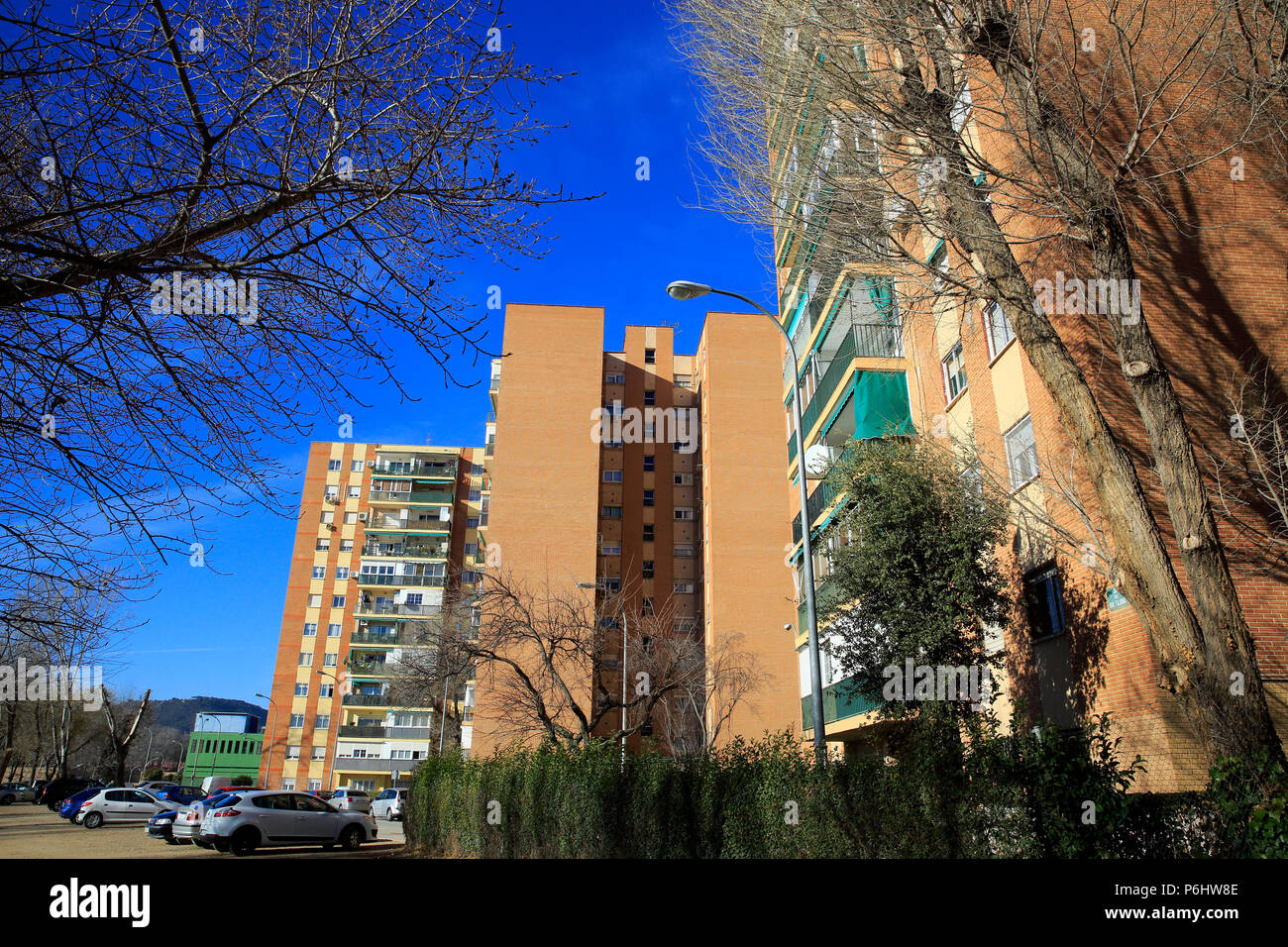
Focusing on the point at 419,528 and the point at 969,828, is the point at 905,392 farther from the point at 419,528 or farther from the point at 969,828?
the point at 419,528

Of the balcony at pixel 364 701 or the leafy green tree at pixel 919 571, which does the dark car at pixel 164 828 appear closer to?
the leafy green tree at pixel 919 571

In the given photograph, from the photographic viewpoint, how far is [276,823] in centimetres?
1900

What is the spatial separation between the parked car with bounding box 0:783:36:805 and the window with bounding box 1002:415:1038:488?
204 ft

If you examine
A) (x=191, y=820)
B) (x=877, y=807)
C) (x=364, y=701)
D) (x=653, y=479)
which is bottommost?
(x=191, y=820)

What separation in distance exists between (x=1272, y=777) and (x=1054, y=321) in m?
8.47

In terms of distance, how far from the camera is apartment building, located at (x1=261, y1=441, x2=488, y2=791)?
206ft

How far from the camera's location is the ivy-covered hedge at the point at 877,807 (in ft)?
23.0

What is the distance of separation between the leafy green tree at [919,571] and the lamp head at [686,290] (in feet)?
14.8

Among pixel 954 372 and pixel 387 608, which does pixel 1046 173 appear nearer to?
pixel 954 372

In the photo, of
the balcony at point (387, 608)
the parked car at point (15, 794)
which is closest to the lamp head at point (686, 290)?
the balcony at point (387, 608)

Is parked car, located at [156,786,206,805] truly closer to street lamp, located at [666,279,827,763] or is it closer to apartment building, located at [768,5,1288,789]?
street lamp, located at [666,279,827,763]

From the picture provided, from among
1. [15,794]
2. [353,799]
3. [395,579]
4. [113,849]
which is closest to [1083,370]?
[113,849]

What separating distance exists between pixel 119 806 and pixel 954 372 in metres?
34.4
